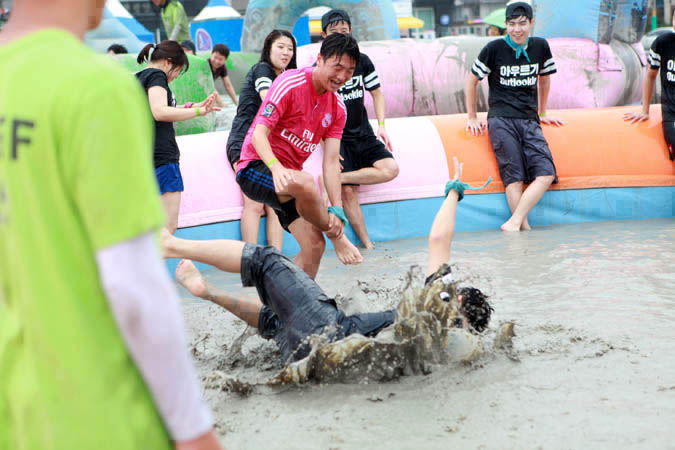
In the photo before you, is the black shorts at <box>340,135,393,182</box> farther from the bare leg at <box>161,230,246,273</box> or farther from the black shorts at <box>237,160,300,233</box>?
the bare leg at <box>161,230,246,273</box>

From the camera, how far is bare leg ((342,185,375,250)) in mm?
5586

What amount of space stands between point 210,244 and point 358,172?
2.70 meters

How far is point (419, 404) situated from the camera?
A: 2518 mm

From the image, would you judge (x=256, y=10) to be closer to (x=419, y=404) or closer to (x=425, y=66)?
(x=425, y=66)

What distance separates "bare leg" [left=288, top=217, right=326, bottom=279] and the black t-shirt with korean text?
1125 millimetres

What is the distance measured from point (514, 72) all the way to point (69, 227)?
18.4 feet

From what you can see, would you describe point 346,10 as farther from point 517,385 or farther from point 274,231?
point 517,385

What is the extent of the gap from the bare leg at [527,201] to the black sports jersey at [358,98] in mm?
1343

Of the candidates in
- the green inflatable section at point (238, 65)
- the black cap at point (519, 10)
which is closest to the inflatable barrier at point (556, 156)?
the black cap at point (519, 10)

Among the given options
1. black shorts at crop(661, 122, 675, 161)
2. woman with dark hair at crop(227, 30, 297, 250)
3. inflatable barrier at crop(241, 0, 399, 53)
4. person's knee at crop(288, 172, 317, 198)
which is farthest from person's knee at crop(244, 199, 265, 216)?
inflatable barrier at crop(241, 0, 399, 53)

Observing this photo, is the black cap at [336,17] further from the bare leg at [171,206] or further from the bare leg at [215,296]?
the bare leg at [215,296]

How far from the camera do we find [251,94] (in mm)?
4805

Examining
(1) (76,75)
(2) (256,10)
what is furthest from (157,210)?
(2) (256,10)

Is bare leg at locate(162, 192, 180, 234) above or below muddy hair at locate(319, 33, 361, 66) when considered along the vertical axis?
below
